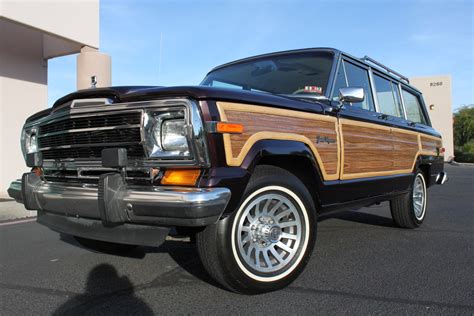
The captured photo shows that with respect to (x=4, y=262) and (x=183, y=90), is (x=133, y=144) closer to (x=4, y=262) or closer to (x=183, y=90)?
(x=183, y=90)

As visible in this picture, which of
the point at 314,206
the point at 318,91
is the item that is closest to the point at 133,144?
the point at 314,206

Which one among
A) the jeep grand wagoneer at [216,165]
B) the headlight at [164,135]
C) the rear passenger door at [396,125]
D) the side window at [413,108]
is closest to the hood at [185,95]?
the jeep grand wagoneer at [216,165]

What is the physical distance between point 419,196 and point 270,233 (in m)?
3.57

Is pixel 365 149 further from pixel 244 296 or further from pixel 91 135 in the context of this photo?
pixel 91 135

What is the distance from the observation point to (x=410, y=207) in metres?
5.58

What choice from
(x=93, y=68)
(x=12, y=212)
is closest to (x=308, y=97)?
(x=12, y=212)

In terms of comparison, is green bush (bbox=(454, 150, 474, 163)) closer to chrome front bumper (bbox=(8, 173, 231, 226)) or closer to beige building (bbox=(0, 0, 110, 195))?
beige building (bbox=(0, 0, 110, 195))

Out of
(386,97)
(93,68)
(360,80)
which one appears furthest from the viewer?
(93,68)

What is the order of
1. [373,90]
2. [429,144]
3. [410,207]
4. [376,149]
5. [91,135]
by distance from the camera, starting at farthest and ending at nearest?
[429,144]
[410,207]
[373,90]
[376,149]
[91,135]

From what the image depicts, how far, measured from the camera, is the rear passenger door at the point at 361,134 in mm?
4121

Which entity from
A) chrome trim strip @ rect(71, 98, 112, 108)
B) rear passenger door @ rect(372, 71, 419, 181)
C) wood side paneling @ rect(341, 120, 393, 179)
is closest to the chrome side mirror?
wood side paneling @ rect(341, 120, 393, 179)

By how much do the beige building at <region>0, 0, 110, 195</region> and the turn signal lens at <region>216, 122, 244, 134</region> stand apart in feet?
26.4

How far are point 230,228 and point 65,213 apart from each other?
1.28 metres

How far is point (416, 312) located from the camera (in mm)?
2865
